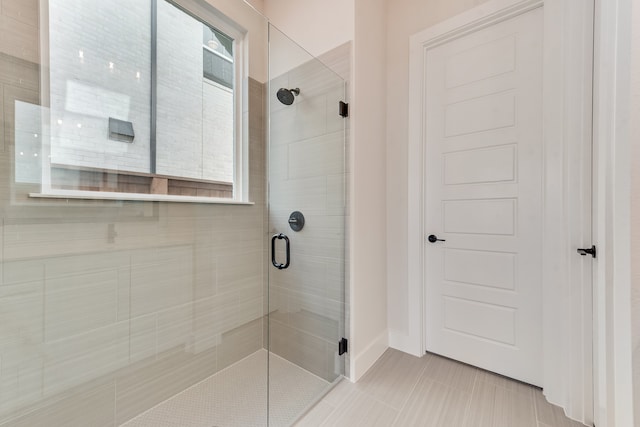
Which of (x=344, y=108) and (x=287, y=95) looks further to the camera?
(x=287, y=95)

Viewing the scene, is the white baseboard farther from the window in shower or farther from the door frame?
the window in shower

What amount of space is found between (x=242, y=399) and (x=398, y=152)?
197 cm

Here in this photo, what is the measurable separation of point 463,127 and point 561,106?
0.50m

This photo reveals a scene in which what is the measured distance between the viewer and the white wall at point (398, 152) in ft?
6.55

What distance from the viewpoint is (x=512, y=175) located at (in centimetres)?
163

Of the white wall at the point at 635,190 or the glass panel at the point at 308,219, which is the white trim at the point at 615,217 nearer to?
the white wall at the point at 635,190

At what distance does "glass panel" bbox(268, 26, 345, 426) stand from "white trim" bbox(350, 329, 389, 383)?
3.5 inches

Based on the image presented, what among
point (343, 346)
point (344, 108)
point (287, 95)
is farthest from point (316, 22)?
point (343, 346)

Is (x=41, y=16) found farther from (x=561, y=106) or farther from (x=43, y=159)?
(x=561, y=106)

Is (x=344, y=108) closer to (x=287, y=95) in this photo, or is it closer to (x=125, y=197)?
(x=287, y=95)

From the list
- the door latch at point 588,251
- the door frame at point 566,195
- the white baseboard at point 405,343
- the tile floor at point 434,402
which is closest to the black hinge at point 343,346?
the tile floor at point 434,402

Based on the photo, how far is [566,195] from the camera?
1.39 m

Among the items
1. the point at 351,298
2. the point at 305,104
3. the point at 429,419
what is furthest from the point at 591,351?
the point at 305,104

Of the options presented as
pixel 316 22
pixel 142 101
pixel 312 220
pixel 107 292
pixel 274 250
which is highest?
pixel 316 22
